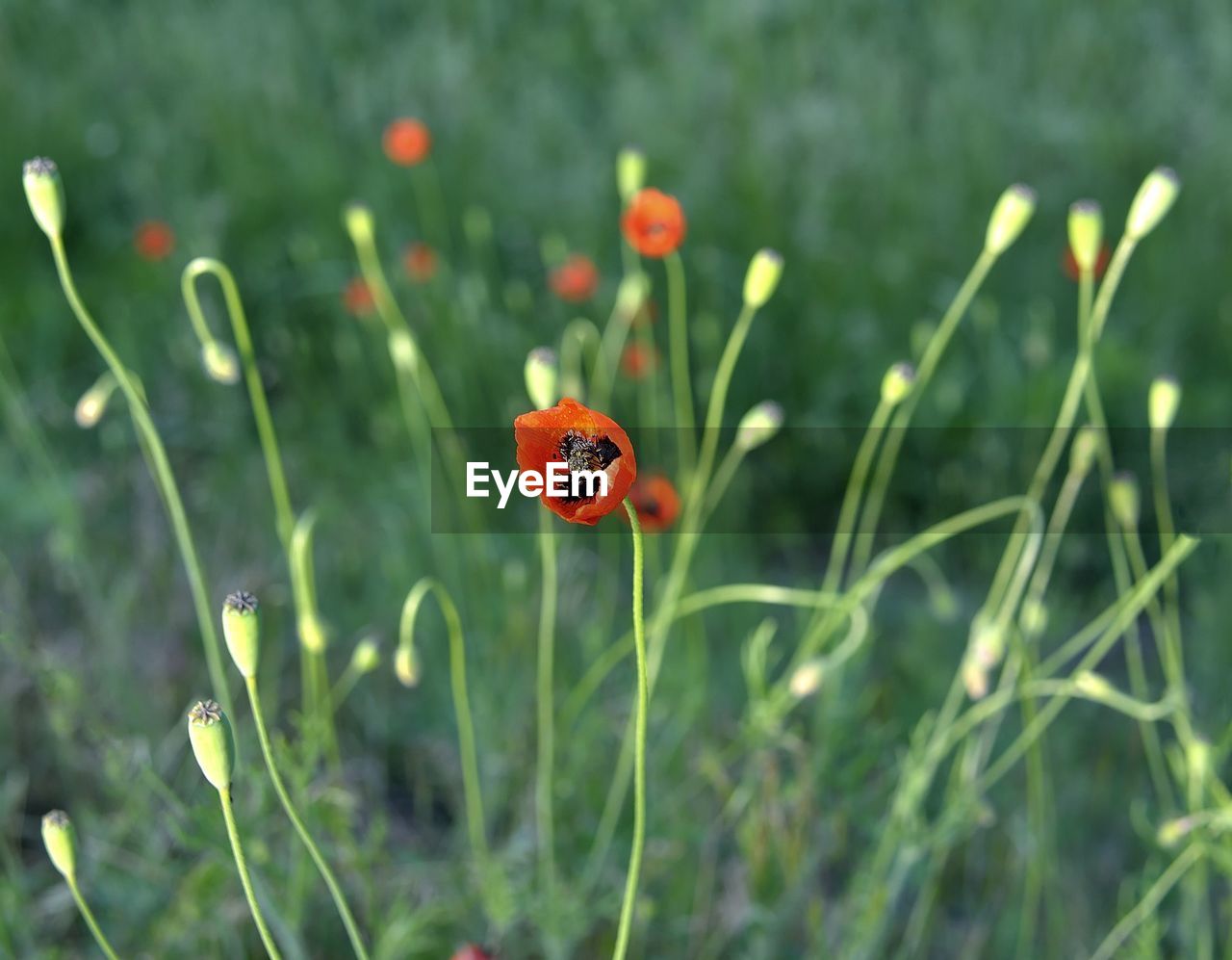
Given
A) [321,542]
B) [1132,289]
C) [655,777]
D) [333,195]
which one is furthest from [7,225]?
[1132,289]

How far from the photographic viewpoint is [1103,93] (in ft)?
11.2

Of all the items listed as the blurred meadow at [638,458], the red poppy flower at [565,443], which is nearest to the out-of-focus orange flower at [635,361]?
the blurred meadow at [638,458]

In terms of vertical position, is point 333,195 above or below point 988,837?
above

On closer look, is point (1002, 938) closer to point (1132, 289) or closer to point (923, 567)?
point (923, 567)

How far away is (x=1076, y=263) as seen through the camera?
205 cm

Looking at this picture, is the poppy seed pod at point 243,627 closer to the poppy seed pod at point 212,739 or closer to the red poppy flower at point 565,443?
the poppy seed pod at point 212,739

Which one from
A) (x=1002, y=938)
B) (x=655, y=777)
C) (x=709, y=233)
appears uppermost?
(x=709, y=233)

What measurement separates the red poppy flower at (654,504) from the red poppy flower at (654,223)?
33 centimetres

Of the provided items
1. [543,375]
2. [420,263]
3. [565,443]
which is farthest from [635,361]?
[565,443]

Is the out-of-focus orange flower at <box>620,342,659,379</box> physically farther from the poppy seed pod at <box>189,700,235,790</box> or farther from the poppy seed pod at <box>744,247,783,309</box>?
the poppy seed pod at <box>189,700,235,790</box>

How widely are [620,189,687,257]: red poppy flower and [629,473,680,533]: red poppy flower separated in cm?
33

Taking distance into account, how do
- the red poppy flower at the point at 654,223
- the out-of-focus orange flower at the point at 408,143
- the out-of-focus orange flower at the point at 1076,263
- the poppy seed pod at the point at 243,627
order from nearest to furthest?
the poppy seed pod at the point at 243,627, the red poppy flower at the point at 654,223, the out-of-focus orange flower at the point at 1076,263, the out-of-focus orange flower at the point at 408,143

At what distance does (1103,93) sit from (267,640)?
262cm

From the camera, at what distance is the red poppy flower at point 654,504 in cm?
175
